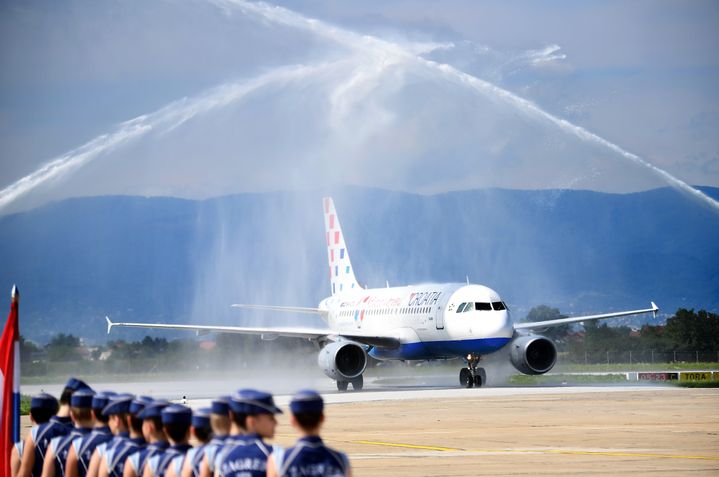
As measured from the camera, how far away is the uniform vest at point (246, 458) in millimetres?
9547

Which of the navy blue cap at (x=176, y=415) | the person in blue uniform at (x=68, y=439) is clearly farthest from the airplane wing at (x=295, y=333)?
the navy blue cap at (x=176, y=415)

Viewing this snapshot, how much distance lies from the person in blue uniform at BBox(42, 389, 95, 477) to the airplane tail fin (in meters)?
57.0

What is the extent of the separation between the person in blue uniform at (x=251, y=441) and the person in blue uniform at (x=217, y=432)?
25cm

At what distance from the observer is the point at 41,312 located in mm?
122312

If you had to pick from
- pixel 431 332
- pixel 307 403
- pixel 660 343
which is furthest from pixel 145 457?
pixel 660 343

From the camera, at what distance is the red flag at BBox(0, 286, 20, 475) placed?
46.7 feet

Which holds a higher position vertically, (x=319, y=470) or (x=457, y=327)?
(x=457, y=327)

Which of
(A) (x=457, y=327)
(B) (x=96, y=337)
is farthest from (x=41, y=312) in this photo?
(A) (x=457, y=327)

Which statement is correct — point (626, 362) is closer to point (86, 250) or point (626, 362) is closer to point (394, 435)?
point (394, 435)

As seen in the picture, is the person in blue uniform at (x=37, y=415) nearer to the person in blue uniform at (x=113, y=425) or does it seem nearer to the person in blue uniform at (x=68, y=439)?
the person in blue uniform at (x=68, y=439)

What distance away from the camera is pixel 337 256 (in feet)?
236

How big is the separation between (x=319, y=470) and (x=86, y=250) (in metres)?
184

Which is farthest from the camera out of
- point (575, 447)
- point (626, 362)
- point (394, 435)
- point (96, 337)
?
point (96, 337)

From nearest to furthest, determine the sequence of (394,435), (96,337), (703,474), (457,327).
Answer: (703,474), (394,435), (457,327), (96,337)
